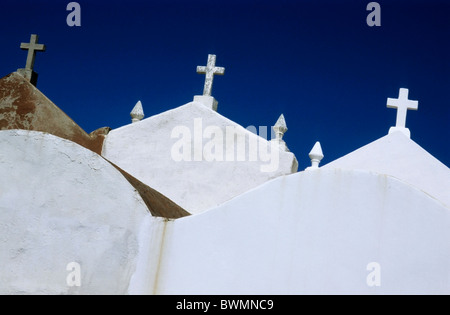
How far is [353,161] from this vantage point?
11.5m

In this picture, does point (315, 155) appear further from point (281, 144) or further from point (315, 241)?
point (315, 241)

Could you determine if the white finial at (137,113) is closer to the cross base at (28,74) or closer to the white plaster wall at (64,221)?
the cross base at (28,74)

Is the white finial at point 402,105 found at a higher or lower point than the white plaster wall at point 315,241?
higher

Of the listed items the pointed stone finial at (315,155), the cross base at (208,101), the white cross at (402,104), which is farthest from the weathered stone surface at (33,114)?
the white cross at (402,104)

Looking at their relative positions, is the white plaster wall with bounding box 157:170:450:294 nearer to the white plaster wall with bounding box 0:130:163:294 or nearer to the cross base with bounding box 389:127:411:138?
the white plaster wall with bounding box 0:130:163:294

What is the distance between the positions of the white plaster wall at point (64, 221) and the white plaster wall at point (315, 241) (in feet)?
1.33

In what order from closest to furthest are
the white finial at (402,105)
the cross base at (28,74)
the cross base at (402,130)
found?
the cross base at (402,130), the white finial at (402,105), the cross base at (28,74)

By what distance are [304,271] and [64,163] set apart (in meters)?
2.69

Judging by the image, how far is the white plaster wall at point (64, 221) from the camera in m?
7.20

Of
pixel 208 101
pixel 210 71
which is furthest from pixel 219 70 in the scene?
pixel 208 101

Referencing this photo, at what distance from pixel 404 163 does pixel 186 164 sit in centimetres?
351

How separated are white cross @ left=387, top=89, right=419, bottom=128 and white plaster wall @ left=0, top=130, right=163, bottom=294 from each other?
616 centimetres
